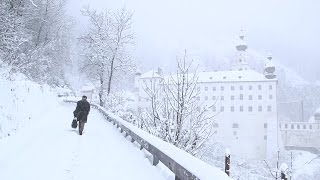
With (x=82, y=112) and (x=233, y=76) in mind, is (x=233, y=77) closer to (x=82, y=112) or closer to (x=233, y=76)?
(x=233, y=76)

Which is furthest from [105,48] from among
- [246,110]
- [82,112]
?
[246,110]

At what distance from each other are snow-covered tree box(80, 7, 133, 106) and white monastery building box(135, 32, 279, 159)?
37.5 m

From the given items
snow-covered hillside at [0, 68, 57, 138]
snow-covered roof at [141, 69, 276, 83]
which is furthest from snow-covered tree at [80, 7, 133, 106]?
snow-covered roof at [141, 69, 276, 83]

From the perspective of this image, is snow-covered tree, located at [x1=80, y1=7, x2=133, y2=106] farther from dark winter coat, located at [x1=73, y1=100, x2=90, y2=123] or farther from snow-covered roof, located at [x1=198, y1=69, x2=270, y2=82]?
snow-covered roof, located at [x1=198, y1=69, x2=270, y2=82]

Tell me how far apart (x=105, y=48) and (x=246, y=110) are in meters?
52.7

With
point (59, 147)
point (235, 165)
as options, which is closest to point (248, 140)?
point (235, 165)

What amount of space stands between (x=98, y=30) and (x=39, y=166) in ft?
113

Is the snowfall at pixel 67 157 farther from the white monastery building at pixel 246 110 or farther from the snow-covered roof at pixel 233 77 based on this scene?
the snow-covered roof at pixel 233 77

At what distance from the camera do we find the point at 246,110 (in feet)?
272

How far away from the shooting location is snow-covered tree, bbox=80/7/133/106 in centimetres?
3797

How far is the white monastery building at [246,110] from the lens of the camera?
79125mm

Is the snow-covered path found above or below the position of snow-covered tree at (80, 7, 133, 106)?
below

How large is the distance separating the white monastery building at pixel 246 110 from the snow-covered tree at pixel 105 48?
123 ft

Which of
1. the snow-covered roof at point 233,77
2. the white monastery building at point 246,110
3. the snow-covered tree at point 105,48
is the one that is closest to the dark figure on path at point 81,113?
the snow-covered tree at point 105,48
